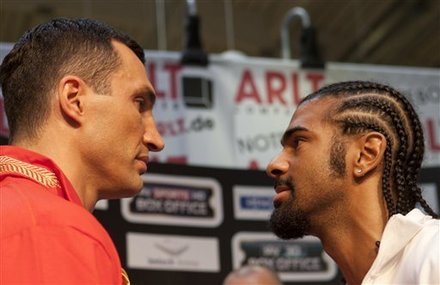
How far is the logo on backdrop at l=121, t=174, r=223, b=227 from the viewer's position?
3.60 metres

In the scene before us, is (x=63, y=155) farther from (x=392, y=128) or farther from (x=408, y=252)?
(x=392, y=128)

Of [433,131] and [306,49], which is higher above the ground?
[306,49]

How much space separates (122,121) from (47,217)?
336mm

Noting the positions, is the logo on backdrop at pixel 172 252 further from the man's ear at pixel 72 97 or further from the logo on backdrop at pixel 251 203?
the man's ear at pixel 72 97

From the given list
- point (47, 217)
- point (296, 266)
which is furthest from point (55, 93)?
point (296, 266)

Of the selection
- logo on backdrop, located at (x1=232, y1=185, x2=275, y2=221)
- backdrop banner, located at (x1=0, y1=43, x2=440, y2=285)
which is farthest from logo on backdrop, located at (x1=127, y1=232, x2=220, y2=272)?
logo on backdrop, located at (x1=232, y1=185, x2=275, y2=221)

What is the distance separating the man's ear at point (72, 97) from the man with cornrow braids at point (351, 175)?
668mm

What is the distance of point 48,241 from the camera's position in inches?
47.8

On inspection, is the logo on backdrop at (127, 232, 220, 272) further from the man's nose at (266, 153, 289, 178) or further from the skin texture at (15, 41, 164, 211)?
the skin texture at (15, 41, 164, 211)

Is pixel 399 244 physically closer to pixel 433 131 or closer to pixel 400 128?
pixel 400 128

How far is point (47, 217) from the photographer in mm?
1243

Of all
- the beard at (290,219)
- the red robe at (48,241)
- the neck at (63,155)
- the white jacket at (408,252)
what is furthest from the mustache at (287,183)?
the red robe at (48,241)

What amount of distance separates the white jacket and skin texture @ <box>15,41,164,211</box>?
20.8 inches

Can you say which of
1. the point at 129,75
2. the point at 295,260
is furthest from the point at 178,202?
the point at 129,75
